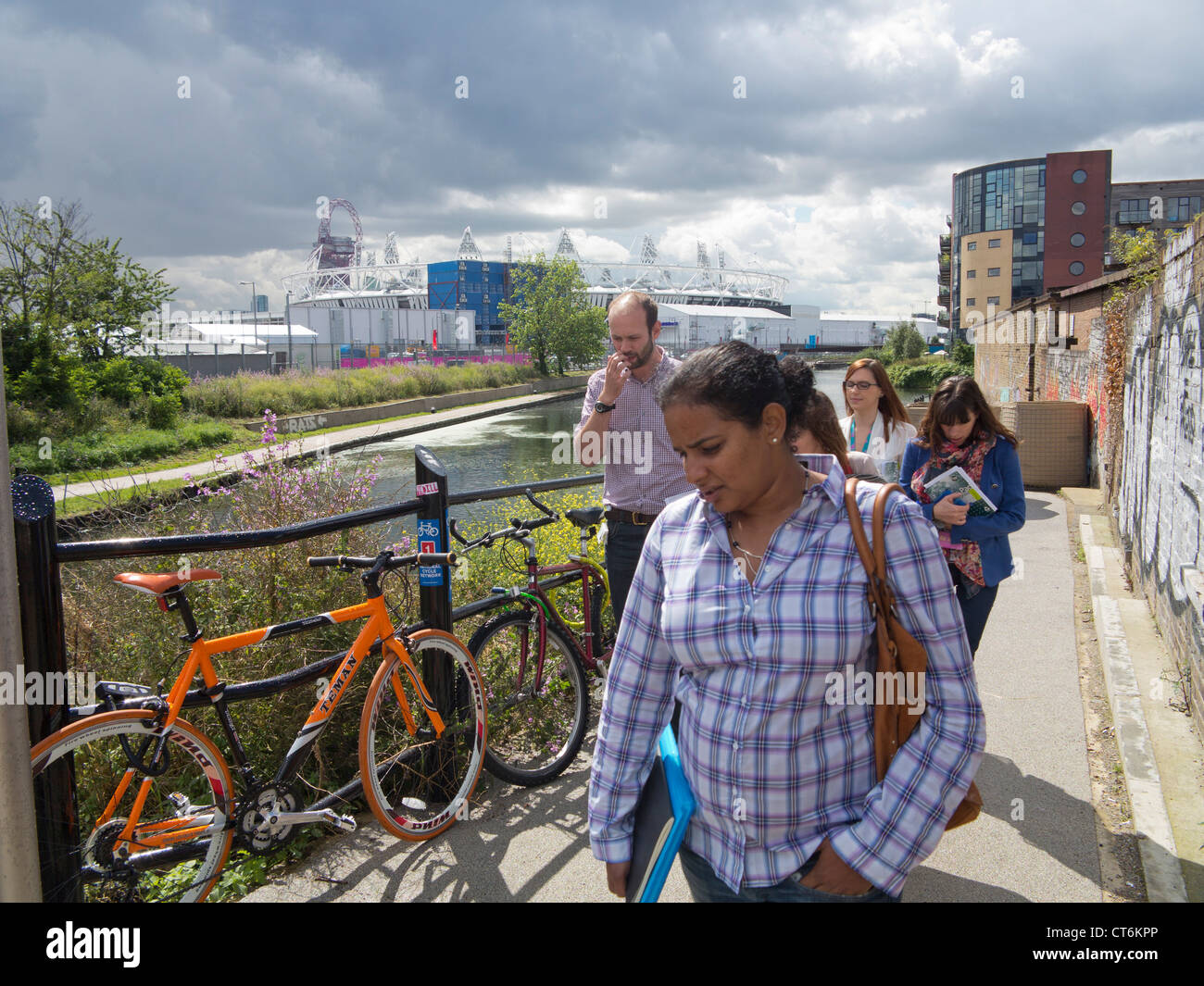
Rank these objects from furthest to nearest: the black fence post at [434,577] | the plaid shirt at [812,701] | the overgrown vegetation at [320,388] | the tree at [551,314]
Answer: the tree at [551,314]
the overgrown vegetation at [320,388]
the black fence post at [434,577]
the plaid shirt at [812,701]

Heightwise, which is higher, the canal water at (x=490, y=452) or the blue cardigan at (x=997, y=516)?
the blue cardigan at (x=997, y=516)

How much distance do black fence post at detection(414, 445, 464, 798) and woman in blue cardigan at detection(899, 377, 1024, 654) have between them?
2103 mm

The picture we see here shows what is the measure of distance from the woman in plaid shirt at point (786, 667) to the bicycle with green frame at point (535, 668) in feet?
7.51

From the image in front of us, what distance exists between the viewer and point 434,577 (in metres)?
3.85

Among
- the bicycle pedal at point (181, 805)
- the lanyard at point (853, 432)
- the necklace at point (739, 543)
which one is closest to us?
the necklace at point (739, 543)

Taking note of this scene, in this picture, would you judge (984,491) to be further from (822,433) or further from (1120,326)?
(1120,326)

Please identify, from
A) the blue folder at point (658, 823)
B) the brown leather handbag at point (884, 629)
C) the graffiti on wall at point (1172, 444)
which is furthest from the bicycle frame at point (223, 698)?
the graffiti on wall at point (1172, 444)

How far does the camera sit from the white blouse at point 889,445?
4855 millimetres

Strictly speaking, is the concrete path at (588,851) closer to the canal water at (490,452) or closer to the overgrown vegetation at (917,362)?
the canal water at (490,452)

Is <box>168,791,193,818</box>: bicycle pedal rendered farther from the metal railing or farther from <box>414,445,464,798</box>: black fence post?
<box>414,445,464,798</box>: black fence post

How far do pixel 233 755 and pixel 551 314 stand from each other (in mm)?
65976

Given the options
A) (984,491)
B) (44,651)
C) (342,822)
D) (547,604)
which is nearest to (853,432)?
(984,491)

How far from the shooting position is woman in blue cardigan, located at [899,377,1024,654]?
3.94m

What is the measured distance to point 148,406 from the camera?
27344 millimetres
